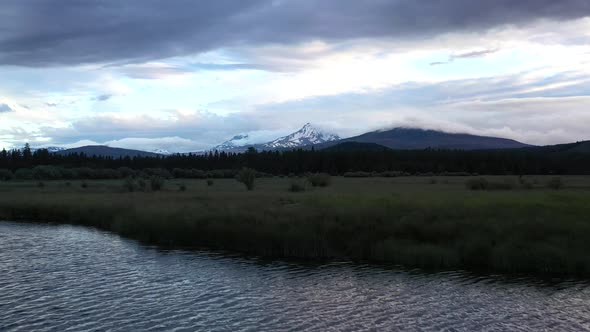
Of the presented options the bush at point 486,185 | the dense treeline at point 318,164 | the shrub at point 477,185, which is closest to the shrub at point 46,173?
the dense treeline at point 318,164

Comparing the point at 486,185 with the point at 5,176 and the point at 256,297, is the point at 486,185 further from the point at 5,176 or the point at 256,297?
the point at 5,176

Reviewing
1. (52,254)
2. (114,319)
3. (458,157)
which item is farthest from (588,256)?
(458,157)

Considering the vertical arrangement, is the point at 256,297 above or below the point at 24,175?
below

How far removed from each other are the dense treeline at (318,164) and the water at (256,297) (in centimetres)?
9377

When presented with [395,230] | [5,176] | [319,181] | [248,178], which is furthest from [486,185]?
[5,176]

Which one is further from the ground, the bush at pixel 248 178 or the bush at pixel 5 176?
the bush at pixel 5 176

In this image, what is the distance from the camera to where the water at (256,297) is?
1883cm

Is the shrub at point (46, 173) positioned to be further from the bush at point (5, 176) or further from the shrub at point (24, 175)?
the bush at point (5, 176)

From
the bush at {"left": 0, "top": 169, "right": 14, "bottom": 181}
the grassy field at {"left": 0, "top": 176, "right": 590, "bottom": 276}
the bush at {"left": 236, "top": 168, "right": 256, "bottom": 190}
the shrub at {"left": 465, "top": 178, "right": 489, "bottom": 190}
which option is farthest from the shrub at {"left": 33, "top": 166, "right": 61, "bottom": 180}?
the shrub at {"left": 465, "top": 178, "right": 489, "bottom": 190}

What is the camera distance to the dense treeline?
12594cm

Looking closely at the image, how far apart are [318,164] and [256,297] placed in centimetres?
13147

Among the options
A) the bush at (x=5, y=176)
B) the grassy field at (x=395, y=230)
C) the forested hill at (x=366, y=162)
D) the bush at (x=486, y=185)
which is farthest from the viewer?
the forested hill at (x=366, y=162)

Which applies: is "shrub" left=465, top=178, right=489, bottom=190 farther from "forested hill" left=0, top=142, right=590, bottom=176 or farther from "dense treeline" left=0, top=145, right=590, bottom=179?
"forested hill" left=0, top=142, right=590, bottom=176

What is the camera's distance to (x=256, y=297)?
22328 millimetres
